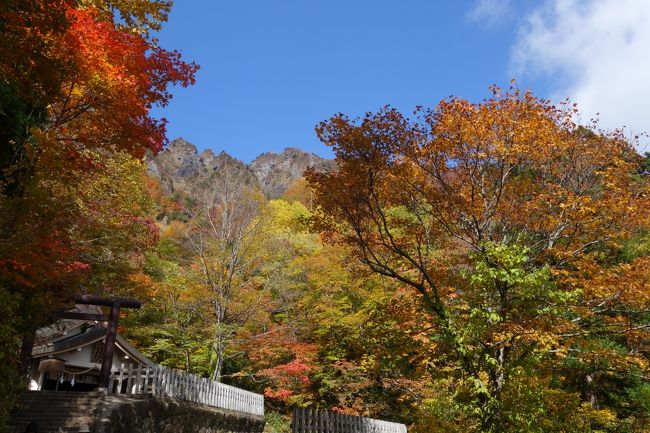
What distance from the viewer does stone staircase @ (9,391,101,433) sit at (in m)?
11.7

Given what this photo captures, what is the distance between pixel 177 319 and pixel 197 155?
11442 cm

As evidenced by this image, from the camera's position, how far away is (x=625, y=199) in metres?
10.5

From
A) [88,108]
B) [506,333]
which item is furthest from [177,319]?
[506,333]

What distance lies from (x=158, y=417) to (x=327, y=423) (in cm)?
435

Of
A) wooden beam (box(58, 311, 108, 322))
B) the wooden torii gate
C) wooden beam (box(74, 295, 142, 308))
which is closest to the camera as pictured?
the wooden torii gate

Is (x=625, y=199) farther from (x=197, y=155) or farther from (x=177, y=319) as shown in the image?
(x=197, y=155)

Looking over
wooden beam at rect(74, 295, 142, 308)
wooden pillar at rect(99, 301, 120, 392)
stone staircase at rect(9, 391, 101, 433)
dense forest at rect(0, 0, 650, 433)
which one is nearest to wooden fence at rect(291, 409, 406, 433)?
dense forest at rect(0, 0, 650, 433)

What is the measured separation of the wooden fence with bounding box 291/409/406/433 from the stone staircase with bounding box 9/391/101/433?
17.6 ft

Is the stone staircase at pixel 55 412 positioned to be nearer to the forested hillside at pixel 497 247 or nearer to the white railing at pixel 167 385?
the white railing at pixel 167 385

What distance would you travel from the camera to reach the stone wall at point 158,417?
992 centimetres

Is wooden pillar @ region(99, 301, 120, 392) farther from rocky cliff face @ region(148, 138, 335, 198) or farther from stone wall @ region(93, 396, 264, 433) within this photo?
rocky cliff face @ region(148, 138, 335, 198)

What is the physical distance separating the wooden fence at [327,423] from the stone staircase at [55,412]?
17.6 feet

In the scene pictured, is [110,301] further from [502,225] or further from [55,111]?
[502,225]

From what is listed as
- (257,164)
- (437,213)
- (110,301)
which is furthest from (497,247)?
(257,164)
